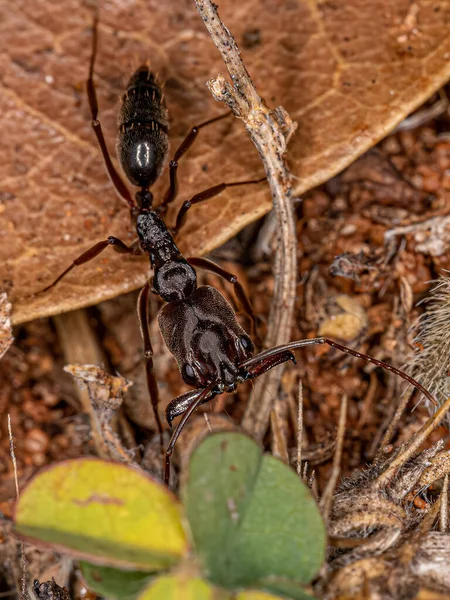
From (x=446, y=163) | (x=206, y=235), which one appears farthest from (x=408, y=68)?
(x=206, y=235)

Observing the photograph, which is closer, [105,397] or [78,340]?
[105,397]

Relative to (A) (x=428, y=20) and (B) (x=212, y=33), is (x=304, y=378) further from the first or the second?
(A) (x=428, y=20)

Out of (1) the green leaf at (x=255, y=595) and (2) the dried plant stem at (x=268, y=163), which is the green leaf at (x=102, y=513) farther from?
(2) the dried plant stem at (x=268, y=163)

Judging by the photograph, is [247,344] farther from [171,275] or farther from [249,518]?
[249,518]

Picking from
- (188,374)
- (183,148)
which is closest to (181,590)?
(188,374)

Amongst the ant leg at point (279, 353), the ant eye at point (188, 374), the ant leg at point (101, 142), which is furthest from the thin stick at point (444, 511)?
the ant leg at point (101, 142)

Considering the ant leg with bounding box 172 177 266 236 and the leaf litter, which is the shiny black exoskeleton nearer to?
the ant leg with bounding box 172 177 266 236
